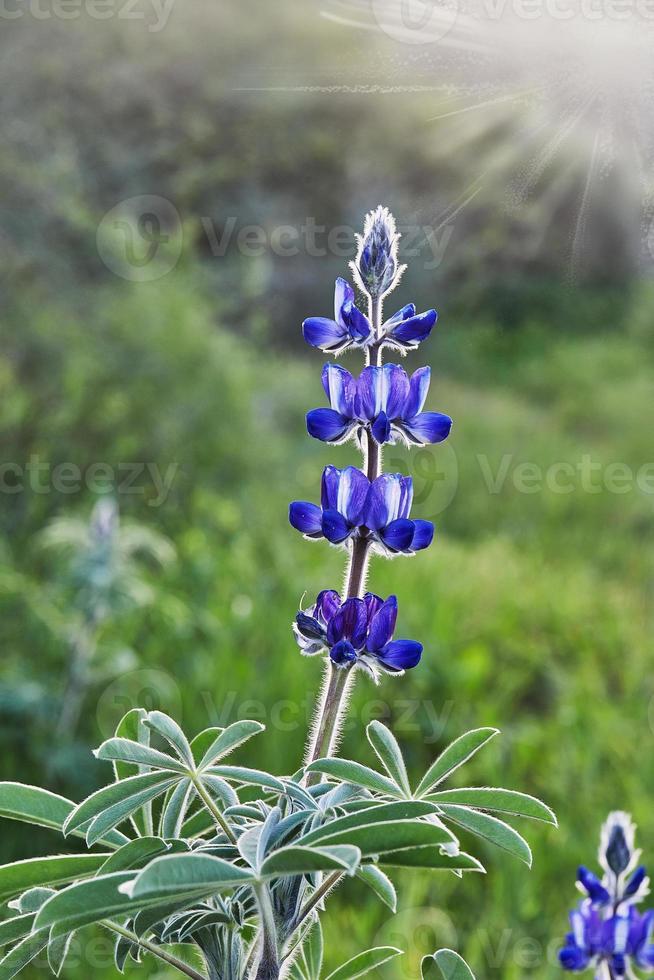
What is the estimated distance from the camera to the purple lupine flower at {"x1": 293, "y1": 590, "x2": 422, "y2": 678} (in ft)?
1.97

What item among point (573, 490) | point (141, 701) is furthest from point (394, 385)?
point (573, 490)

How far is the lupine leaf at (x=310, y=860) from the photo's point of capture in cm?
47

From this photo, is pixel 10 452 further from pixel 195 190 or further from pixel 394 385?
pixel 195 190

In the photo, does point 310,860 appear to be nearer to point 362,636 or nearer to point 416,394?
point 362,636

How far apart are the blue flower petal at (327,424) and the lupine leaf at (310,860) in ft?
0.82

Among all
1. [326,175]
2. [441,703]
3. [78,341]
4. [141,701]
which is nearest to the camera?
[141,701]

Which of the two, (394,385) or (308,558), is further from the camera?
(308,558)

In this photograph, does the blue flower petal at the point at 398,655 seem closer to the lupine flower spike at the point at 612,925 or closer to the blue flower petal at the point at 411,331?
the blue flower petal at the point at 411,331

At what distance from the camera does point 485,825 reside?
0.64 meters

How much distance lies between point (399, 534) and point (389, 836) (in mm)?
176

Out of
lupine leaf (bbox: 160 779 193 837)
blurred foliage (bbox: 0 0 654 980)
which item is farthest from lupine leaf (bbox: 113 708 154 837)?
blurred foliage (bbox: 0 0 654 980)

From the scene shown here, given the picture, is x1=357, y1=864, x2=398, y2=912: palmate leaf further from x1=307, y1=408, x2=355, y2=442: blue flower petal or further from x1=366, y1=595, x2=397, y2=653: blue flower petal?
x1=307, y1=408, x2=355, y2=442: blue flower petal

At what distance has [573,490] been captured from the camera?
19.7 feet

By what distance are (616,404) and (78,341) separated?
548cm
